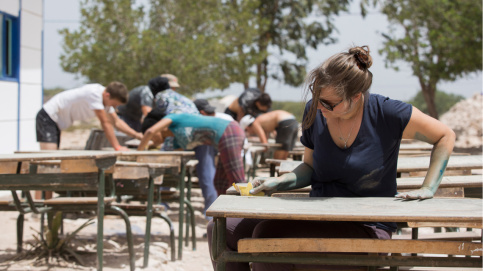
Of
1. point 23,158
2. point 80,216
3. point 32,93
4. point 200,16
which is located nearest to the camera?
point 23,158

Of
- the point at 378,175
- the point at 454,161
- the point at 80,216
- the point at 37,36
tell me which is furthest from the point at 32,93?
the point at 378,175

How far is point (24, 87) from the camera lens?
9234 mm

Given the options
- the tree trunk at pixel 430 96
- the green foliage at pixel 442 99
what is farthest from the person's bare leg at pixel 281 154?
the green foliage at pixel 442 99

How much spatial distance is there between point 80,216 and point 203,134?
5.57ft

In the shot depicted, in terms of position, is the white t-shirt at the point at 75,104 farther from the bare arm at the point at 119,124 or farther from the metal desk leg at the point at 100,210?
A: the metal desk leg at the point at 100,210

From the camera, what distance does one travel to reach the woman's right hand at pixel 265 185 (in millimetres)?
2764

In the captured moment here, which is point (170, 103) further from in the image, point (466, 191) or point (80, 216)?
point (466, 191)

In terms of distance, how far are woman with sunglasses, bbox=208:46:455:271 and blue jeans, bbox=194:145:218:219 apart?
3565 mm

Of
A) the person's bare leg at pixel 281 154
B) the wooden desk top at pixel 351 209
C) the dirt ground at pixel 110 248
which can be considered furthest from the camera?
the person's bare leg at pixel 281 154

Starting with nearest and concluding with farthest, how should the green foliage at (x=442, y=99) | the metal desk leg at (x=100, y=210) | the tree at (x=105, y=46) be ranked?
1. the metal desk leg at (x=100, y=210)
2. the tree at (x=105, y=46)
3. the green foliage at (x=442, y=99)

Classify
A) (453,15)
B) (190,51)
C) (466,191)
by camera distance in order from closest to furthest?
(466,191)
(453,15)
(190,51)

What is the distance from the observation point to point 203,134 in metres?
6.07

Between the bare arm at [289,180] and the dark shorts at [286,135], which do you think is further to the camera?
the dark shorts at [286,135]

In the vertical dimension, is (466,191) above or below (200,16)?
below
